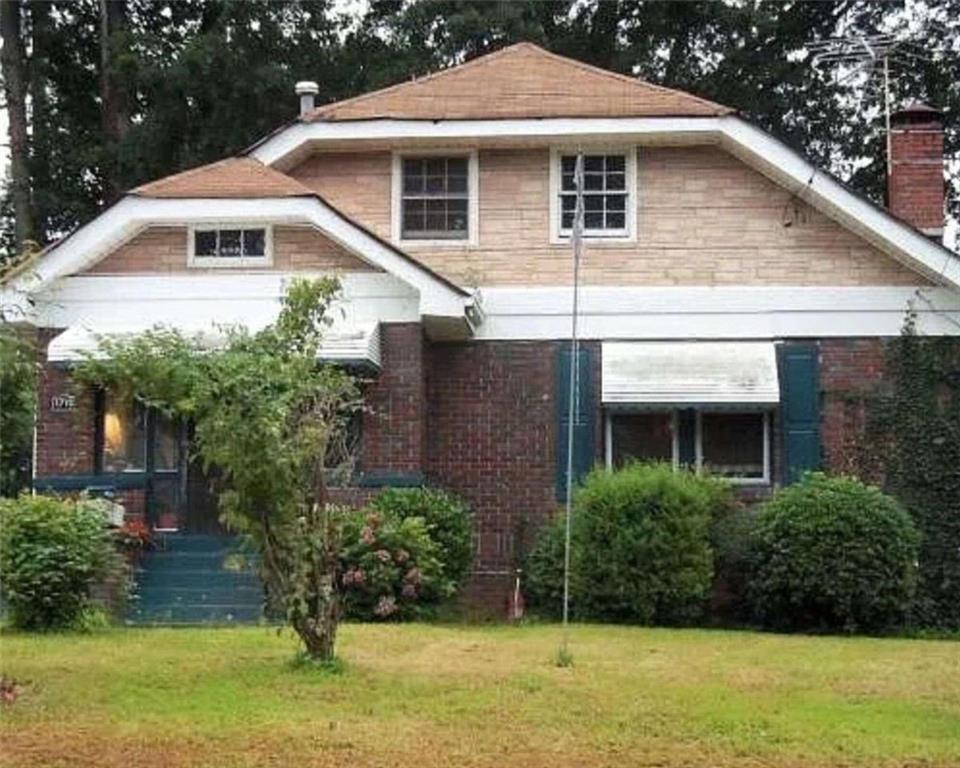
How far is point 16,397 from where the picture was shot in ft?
32.3

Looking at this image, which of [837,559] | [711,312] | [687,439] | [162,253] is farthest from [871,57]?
[162,253]

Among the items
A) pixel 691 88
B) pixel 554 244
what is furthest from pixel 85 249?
pixel 691 88

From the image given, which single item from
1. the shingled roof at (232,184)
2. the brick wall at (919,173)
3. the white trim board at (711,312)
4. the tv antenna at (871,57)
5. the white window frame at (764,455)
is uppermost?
the tv antenna at (871,57)

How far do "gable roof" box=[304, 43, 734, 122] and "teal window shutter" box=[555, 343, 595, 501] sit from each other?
3.01 meters

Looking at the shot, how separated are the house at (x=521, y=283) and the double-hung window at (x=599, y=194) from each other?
1.1 inches

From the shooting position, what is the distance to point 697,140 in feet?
61.8

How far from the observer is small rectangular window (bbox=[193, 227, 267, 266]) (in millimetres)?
18000

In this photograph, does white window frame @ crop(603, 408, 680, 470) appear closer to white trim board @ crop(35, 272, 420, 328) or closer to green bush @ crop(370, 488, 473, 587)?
green bush @ crop(370, 488, 473, 587)

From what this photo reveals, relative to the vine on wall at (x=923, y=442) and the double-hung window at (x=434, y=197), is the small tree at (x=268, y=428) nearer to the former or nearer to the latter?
the double-hung window at (x=434, y=197)

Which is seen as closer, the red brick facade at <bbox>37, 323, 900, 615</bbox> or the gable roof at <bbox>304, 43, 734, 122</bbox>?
the red brick facade at <bbox>37, 323, 900, 615</bbox>

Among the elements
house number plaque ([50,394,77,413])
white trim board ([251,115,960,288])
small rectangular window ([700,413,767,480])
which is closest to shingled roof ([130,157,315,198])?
white trim board ([251,115,960,288])

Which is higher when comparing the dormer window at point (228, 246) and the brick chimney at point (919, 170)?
the brick chimney at point (919, 170)

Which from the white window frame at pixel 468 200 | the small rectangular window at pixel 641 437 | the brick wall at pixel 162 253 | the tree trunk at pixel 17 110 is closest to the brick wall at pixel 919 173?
the small rectangular window at pixel 641 437

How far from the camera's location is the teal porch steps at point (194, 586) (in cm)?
1642
